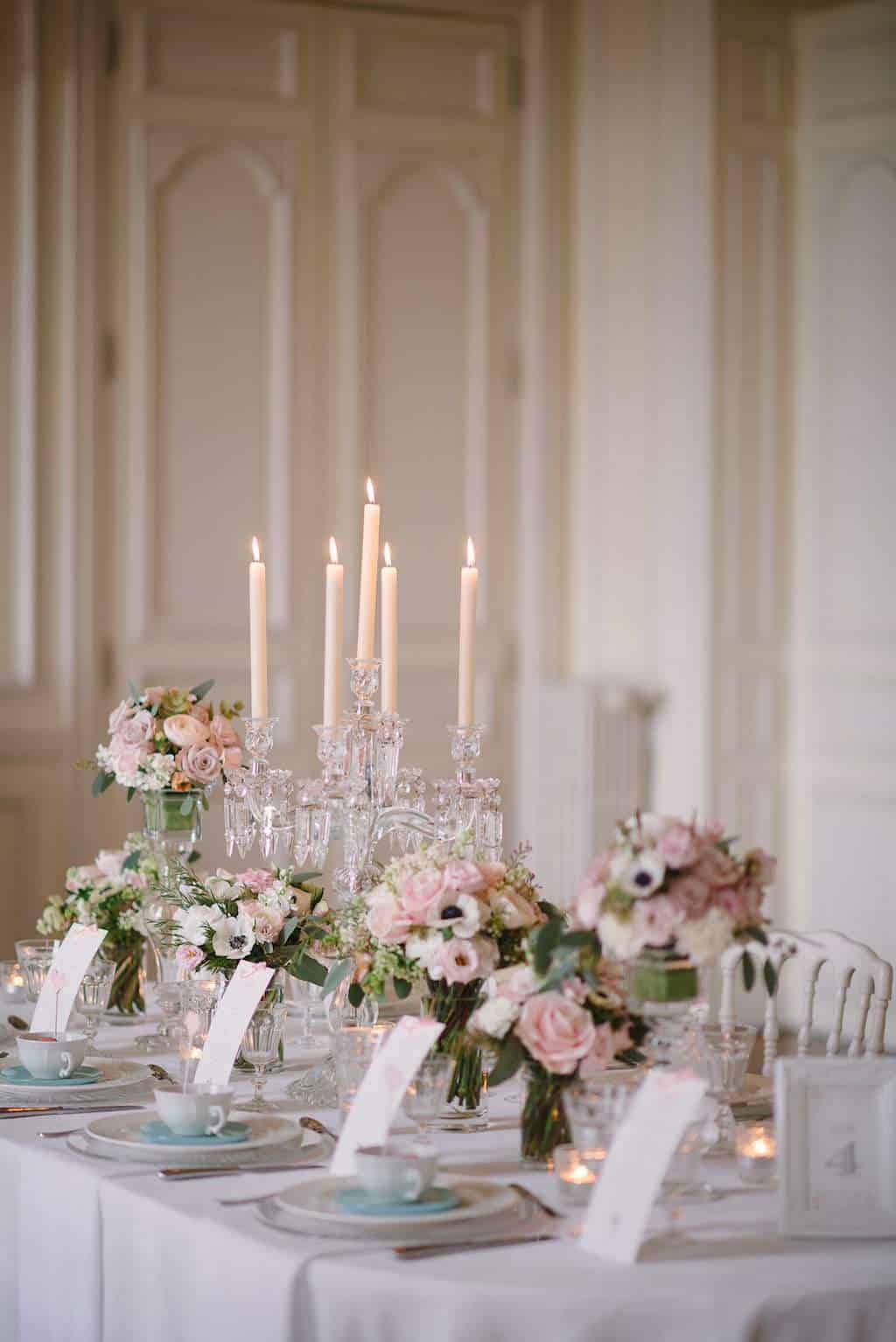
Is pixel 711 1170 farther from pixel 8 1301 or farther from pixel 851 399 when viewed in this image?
pixel 851 399

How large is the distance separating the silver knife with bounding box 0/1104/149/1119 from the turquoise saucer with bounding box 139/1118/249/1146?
0.63 ft

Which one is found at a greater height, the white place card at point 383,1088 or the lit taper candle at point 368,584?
the lit taper candle at point 368,584

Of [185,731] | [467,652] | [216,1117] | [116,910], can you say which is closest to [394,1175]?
[216,1117]

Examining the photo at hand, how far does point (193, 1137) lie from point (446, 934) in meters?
0.36

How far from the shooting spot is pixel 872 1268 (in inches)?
66.5

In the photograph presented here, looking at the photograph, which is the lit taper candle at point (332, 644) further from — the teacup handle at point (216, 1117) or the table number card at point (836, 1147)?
the table number card at point (836, 1147)

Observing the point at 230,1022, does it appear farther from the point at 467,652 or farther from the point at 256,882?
the point at 467,652

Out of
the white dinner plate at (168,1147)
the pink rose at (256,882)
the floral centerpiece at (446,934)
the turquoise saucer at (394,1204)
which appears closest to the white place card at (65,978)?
the pink rose at (256,882)

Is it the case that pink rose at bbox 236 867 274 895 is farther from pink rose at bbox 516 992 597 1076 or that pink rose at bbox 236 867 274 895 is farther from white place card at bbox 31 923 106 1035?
pink rose at bbox 516 992 597 1076

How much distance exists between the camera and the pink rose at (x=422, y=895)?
217 cm

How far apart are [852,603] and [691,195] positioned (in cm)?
129

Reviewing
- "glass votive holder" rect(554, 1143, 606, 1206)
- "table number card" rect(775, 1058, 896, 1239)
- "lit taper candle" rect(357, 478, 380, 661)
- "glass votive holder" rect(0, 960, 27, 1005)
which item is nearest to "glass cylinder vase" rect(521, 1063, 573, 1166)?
"glass votive holder" rect(554, 1143, 606, 1206)

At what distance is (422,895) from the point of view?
2178 mm

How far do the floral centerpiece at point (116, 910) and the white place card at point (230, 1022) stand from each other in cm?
52
